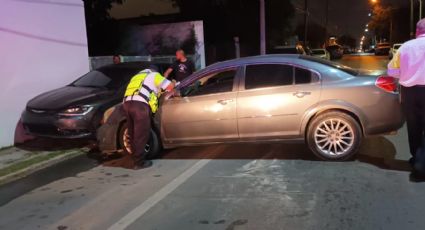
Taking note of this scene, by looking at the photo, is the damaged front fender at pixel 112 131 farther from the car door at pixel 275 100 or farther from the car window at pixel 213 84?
the car door at pixel 275 100

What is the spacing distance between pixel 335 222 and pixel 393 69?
2.47 meters

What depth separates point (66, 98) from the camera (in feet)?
32.0

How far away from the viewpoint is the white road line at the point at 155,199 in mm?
5426

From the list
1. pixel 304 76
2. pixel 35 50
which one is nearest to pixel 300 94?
pixel 304 76

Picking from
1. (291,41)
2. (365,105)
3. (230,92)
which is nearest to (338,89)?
(365,105)

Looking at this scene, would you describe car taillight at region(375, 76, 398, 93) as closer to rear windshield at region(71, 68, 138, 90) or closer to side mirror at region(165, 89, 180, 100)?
side mirror at region(165, 89, 180, 100)

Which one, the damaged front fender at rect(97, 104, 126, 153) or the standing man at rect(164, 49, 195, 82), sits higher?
the standing man at rect(164, 49, 195, 82)

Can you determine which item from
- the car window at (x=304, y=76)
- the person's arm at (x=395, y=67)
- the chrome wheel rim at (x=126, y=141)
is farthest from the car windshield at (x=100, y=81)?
the person's arm at (x=395, y=67)

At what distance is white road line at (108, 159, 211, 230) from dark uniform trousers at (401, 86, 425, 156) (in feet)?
9.41

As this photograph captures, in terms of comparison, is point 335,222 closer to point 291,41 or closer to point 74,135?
point 74,135

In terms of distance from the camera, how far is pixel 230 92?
7.79m

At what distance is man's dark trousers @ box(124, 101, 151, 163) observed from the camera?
25.2 ft

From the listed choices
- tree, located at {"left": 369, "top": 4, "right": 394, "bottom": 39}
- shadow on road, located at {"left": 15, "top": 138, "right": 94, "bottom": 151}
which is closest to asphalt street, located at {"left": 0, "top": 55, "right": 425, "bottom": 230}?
shadow on road, located at {"left": 15, "top": 138, "right": 94, "bottom": 151}

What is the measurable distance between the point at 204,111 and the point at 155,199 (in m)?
2.02
